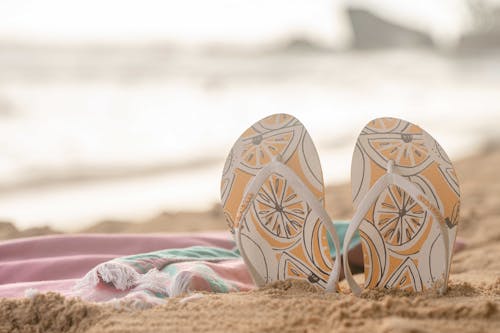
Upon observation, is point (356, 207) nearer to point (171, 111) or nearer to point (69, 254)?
point (69, 254)

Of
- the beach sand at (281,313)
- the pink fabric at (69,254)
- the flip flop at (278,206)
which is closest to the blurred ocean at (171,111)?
the pink fabric at (69,254)

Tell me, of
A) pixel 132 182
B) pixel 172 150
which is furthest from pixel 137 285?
pixel 172 150

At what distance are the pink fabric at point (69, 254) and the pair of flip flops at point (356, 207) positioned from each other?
13cm

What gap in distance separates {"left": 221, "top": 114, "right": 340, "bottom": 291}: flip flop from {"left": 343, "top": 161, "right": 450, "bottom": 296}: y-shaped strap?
0.08 meters

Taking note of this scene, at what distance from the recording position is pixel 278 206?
1.27 m

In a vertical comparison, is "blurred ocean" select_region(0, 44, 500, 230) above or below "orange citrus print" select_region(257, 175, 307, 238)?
above

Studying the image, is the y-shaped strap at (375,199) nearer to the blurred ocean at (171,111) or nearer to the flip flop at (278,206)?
the flip flop at (278,206)

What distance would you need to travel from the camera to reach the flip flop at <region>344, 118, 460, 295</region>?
1204mm

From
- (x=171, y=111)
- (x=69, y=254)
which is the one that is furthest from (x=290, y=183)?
(x=171, y=111)

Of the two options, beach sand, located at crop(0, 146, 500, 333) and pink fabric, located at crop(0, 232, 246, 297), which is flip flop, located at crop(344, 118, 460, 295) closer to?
beach sand, located at crop(0, 146, 500, 333)

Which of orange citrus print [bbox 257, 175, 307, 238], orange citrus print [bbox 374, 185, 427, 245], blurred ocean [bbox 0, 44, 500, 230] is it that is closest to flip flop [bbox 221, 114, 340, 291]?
orange citrus print [bbox 257, 175, 307, 238]

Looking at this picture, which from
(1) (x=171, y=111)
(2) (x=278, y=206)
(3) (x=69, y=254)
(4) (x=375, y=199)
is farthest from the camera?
(1) (x=171, y=111)

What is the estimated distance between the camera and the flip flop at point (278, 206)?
1225 millimetres

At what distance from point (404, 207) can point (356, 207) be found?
0.09m
